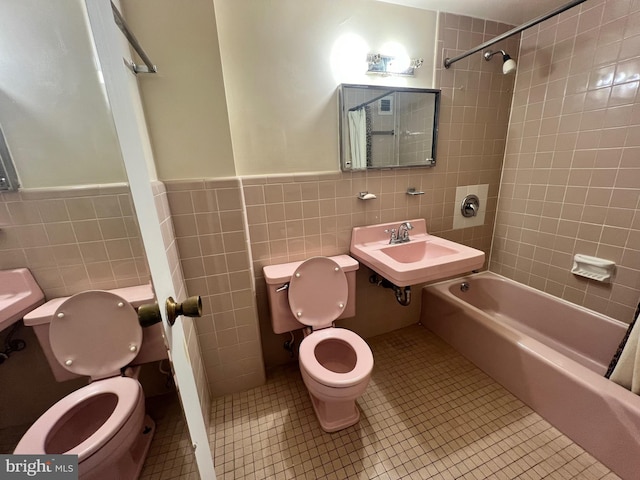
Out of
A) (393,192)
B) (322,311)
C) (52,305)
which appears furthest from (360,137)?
(52,305)

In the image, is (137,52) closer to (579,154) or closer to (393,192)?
(393,192)

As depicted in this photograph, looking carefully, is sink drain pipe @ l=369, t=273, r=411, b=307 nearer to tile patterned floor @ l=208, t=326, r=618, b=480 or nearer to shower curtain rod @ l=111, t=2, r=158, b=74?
tile patterned floor @ l=208, t=326, r=618, b=480

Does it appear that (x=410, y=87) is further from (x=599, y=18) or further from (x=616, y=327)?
(x=616, y=327)

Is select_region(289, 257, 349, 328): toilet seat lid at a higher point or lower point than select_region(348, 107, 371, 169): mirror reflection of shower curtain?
lower

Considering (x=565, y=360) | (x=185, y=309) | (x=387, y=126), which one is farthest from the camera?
(x=387, y=126)

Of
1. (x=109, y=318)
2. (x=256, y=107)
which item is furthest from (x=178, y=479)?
(x=256, y=107)

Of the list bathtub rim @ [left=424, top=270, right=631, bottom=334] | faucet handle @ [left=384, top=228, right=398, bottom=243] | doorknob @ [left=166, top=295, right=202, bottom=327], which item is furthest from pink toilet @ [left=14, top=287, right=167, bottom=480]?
bathtub rim @ [left=424, top=270, right=631, bottom=334]

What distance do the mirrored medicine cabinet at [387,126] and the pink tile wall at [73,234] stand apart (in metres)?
1.23

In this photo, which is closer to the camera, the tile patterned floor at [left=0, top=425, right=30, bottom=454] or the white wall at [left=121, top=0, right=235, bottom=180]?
the tile patterned floor at [left=0, top=425, right=30, bottom=454]

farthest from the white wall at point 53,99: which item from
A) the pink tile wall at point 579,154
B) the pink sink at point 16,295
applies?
the pink tile wall at point 579,154

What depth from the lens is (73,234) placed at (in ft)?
1.95

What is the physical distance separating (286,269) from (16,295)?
1.02m

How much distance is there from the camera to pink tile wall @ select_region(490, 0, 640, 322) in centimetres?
134

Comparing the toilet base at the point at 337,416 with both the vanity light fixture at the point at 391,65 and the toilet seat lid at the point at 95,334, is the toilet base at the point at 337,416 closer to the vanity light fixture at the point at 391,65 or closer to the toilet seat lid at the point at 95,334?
the toilet seat lid at the point at 95,334
